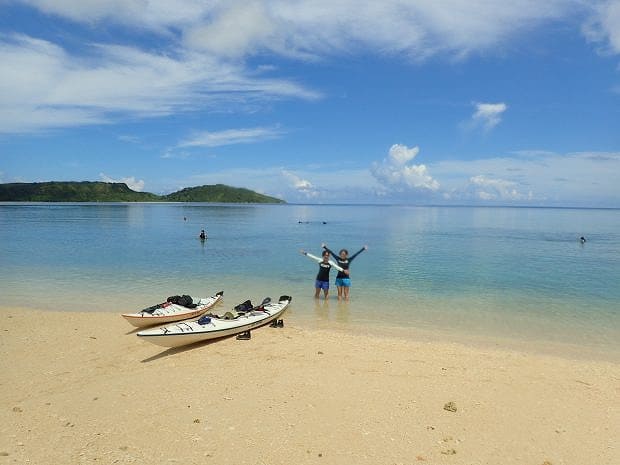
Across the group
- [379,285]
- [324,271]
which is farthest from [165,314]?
[379,285]

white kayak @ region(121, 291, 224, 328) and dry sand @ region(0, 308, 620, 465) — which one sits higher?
white kayak @ region(121, 291, 224, 328)

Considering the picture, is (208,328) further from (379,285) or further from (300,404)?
(379,285)

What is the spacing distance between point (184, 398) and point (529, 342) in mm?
12189

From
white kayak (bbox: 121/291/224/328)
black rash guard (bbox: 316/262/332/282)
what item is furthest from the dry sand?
black rash guard (bbox: 316/262/332/282)

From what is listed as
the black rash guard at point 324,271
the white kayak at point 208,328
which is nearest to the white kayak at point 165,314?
the white kayak at point 208,328

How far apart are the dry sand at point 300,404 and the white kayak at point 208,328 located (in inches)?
17.8

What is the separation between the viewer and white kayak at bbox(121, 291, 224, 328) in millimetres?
14641

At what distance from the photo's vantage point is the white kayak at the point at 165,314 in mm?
14641

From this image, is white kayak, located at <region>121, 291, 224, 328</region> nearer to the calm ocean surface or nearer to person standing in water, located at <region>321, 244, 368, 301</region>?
the calm ocean surface

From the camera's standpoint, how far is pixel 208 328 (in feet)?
43.3

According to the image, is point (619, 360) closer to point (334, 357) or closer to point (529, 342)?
point (529, 342)

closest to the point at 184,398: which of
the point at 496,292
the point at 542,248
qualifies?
the point at 496,292

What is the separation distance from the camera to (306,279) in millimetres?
27094

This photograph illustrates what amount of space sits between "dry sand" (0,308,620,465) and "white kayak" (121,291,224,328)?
94 centimetres
